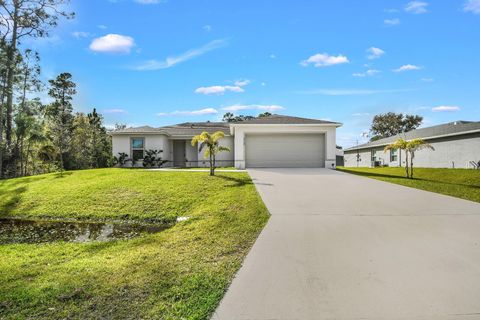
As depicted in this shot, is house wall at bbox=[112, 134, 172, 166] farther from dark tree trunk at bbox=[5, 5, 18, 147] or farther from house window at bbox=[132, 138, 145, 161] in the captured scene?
dark tree trunk at bbox=[5, 5, 18, 147]

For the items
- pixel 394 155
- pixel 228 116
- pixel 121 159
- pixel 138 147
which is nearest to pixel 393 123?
pixel 394 155

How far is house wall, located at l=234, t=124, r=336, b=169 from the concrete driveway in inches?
421

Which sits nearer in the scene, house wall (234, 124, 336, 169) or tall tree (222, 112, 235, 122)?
house wall (234, 124, 336, 169)

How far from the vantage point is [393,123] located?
1858 inches

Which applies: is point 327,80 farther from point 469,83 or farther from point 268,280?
point 268,280

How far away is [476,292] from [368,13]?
11.8 metres

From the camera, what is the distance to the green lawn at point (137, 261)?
128 inches

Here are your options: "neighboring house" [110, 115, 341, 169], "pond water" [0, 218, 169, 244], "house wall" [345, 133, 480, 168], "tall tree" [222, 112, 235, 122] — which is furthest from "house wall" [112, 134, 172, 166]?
"tall tree" [222, 112, 235, 122]

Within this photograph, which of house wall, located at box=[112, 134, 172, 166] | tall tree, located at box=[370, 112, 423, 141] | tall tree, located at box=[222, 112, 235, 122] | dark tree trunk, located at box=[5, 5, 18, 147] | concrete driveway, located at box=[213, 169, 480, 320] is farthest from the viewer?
tall tree, located at box=[222, 112, 235, 122]

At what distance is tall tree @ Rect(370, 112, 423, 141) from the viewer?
4628 cm

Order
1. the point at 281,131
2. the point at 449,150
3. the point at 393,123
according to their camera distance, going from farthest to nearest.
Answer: the point at 393,123 → the point at 449,150 → the point at 281,131

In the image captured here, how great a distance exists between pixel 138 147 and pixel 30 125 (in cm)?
890

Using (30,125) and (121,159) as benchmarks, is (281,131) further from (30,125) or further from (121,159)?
(30,125)

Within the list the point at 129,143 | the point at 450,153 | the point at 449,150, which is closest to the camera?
the point at 450,153
